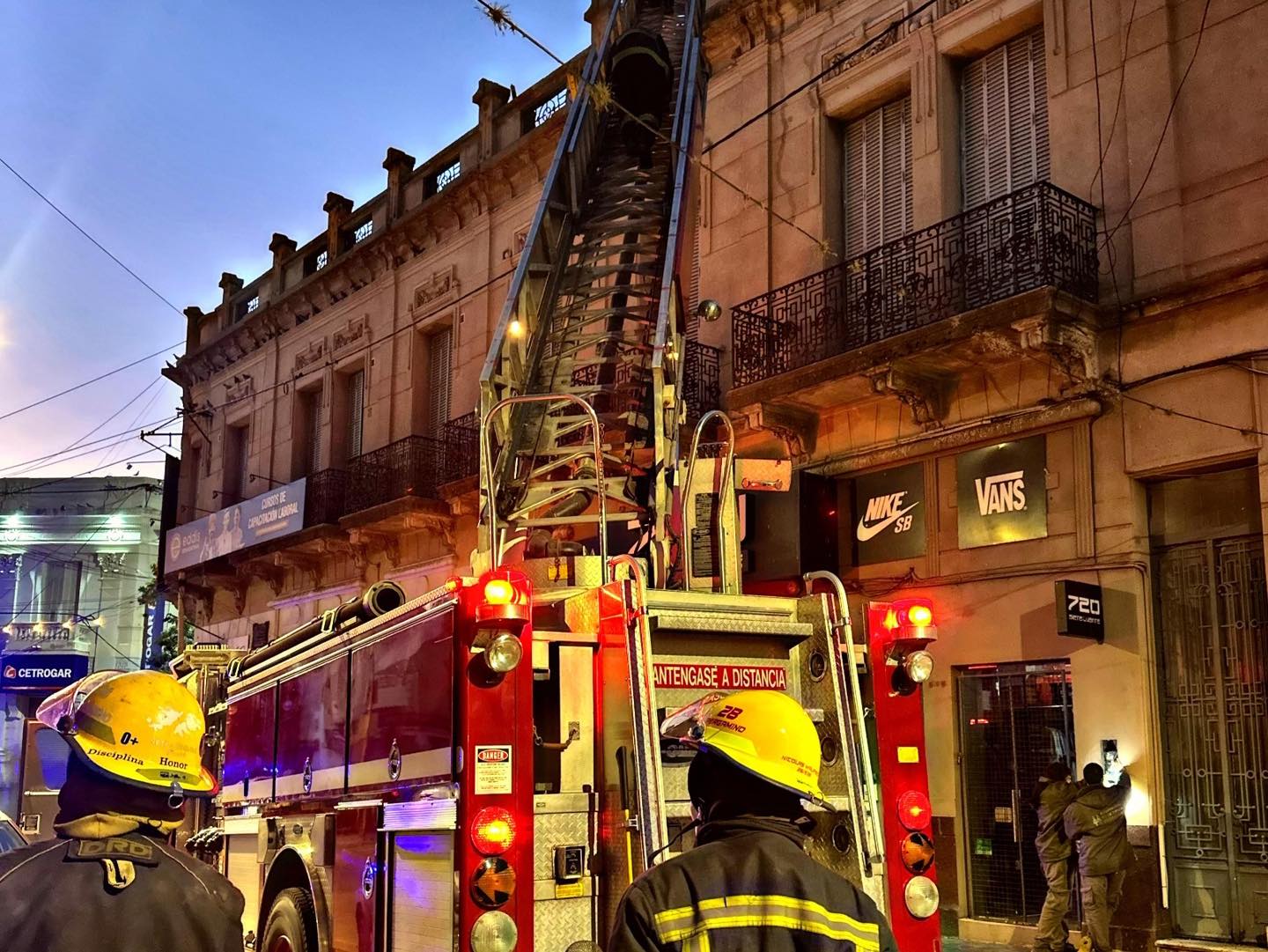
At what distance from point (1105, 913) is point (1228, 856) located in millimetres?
1219

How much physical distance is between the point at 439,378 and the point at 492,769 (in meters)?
18.0

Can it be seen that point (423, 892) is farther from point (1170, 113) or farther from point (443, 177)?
point (443, 177)

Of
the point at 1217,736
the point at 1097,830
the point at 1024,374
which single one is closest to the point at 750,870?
the point at 1097,830

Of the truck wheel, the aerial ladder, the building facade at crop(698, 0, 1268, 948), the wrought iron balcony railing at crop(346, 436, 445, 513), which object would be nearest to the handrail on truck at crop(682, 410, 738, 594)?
the aerial ladder

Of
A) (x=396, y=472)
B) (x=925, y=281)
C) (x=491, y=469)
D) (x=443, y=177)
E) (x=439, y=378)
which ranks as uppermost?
(x=443, y=177)

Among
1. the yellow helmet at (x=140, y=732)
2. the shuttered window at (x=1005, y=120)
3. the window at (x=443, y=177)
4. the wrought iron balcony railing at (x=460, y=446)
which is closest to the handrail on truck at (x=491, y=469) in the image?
the yellow helmet at (x=140, y=732)

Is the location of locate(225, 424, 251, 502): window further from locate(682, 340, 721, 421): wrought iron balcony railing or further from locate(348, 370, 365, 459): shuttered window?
locate(682, 340, 721, 421): wrought iron balcony railing

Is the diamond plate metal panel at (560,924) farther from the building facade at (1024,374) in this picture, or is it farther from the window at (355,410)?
the window at (355,410)

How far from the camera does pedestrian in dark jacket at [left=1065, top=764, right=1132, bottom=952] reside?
10.6 metres

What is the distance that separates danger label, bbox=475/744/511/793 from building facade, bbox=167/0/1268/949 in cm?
497

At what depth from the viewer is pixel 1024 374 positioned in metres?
12.9

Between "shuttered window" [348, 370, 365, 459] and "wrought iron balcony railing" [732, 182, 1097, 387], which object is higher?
"shuttered window" [348, 370, 365, 459]

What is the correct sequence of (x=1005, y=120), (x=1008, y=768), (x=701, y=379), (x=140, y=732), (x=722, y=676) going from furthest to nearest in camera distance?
(x=701, y=379) → (x=1005, y=120) → (x=1008, y=768) → (x=722, y=676) → (x=140, y=732)

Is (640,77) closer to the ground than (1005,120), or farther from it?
closer to the ground
